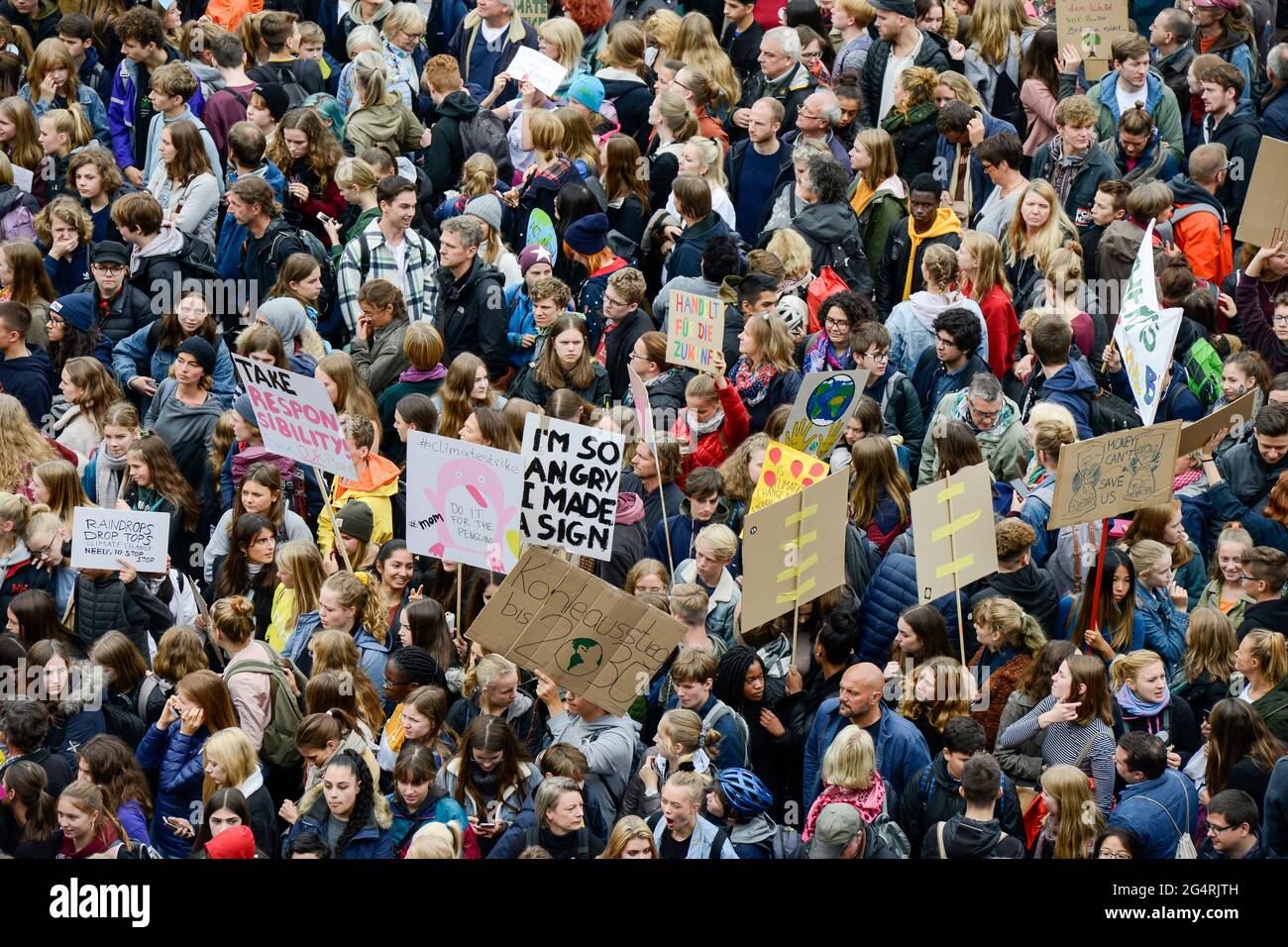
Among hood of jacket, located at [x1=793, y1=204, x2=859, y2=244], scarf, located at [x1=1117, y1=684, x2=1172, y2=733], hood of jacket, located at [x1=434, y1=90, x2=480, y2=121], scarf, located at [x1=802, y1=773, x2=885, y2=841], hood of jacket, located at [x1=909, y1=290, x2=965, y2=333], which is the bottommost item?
scarf, located at [x1=802, y1=773, x2=885, y2=841]

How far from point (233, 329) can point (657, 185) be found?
115 inches

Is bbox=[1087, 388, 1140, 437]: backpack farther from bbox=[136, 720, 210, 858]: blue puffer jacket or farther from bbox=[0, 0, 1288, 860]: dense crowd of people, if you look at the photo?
bbox=[136, 720, 210, 858]: blue puffer jacket

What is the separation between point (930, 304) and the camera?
44.5ft

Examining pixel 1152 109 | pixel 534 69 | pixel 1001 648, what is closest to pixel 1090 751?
pixel 1001 648

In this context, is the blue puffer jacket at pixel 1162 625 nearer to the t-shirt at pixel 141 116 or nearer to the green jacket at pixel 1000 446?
the green jacket at pixel 1000 446

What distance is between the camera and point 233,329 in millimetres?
14859

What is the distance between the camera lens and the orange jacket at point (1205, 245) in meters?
14.6

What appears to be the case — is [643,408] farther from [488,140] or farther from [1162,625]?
[488,140]

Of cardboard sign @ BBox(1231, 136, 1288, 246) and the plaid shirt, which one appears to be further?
the plaid shirt

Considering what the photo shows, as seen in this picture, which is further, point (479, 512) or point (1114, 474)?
point (479, 512)

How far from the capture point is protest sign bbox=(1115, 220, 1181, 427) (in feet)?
41.0

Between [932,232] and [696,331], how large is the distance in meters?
2.27

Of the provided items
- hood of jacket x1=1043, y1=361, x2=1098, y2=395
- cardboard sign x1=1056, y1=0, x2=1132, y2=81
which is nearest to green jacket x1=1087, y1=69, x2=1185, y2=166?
cardboard sign x1=1056, y1=0, x2=1132, y2=81

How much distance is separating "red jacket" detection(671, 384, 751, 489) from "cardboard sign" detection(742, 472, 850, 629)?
6.03 feet
